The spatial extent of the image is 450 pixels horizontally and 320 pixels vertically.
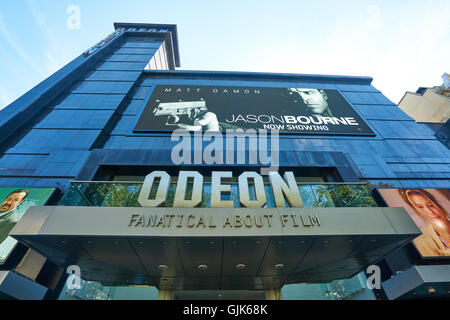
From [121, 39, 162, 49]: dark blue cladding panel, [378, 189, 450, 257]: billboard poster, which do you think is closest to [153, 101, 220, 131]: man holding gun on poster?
[378, 189, 450, 257]: billboard poster

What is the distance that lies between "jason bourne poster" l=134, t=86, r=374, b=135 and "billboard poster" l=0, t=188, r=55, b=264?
7.22m

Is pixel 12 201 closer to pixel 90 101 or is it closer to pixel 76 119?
pixel 76 119

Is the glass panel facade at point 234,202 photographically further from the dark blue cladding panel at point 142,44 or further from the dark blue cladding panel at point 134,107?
the dark blue cladding panel at point 142,44

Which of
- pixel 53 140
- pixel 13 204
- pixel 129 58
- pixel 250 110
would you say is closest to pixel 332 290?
pixel 250 110

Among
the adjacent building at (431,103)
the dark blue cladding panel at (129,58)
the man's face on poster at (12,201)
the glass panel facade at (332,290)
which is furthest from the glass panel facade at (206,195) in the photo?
the adjacent building at (431,103)

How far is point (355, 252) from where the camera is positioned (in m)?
7.73

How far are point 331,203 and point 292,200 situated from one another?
2.01 m

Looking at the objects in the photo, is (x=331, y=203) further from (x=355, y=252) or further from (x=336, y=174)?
(x=336, y=174)

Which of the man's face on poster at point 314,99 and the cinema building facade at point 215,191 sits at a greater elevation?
the man's face on poster at point 314,99

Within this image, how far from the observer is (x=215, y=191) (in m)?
8.11

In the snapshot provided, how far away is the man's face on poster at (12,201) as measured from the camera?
33.9 ft

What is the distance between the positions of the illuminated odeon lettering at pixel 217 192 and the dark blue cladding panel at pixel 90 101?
12592 mm

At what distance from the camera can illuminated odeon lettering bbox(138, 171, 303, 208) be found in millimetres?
7594
